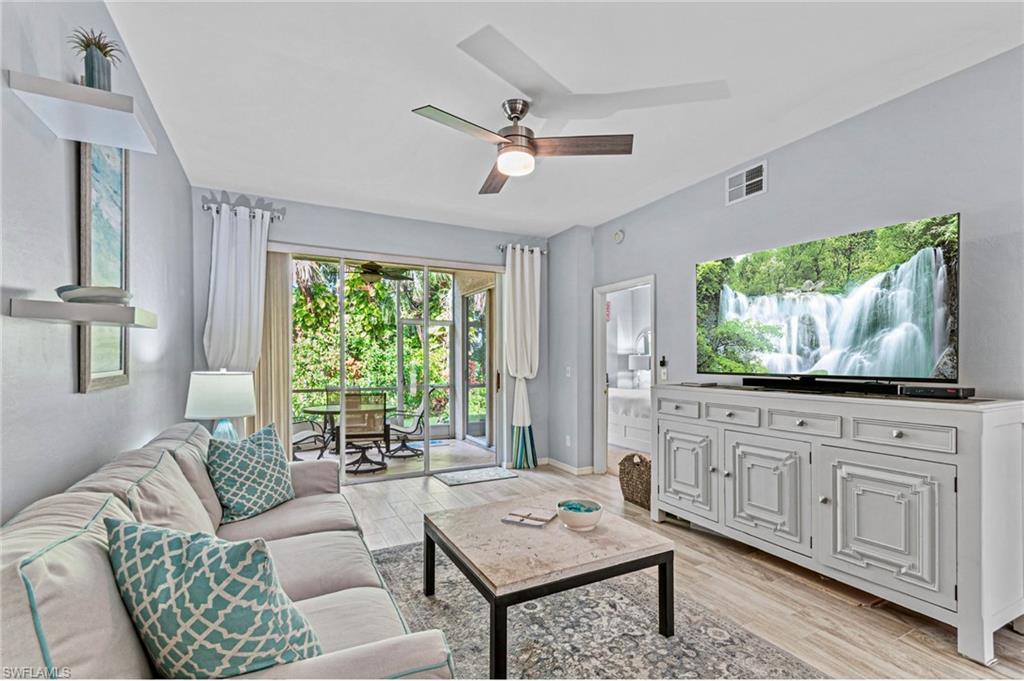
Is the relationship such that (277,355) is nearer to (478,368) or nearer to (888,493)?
(478,368)

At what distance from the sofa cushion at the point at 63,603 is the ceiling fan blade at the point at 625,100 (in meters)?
2.61

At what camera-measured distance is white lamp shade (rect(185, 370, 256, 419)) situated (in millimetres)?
3072

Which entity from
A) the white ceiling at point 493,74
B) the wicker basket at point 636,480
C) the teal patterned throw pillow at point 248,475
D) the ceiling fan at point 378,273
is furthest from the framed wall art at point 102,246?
the wicker basket at point 636,480

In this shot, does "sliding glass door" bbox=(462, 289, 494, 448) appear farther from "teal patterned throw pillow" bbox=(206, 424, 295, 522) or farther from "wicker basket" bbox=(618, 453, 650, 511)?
"teal patterned throw pillow" bbox=(206, 424, 295, 522)

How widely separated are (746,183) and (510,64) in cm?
208

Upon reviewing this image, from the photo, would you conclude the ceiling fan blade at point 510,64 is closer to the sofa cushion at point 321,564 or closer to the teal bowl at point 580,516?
the teal bowl at point 580,516

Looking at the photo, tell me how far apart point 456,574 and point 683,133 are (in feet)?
9.81

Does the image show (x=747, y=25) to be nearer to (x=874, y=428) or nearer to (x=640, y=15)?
(x=640, y=15)

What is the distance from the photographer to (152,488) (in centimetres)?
152

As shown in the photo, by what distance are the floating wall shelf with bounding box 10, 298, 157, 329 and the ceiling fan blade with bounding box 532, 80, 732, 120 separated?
218 cm

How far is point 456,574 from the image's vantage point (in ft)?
8.88

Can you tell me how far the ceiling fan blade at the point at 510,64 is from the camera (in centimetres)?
216

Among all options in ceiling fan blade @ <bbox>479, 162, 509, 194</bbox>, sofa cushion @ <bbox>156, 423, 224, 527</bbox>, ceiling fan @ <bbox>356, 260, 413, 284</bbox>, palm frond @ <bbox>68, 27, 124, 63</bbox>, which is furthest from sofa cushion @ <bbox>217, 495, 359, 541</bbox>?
ceiling fan @ <bbox>356, 260, 413, 284</bbox>

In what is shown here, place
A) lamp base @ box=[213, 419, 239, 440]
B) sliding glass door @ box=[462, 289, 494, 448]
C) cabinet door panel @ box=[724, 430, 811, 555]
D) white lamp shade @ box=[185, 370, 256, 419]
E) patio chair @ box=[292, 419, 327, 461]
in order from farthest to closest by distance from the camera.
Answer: sliding glass door @ box=[462, 289, 494, 448], patio chair @ box=[292, 419, 327, 461], lamp base @ box=[213, 419, 239, 440], white lamp shade @ box=[185, 370, 256, 419], cabinet door panel @ box=[724, 430, 811, 555]
